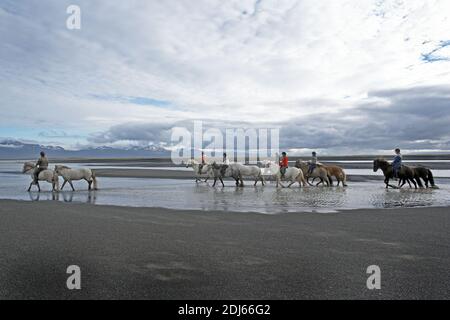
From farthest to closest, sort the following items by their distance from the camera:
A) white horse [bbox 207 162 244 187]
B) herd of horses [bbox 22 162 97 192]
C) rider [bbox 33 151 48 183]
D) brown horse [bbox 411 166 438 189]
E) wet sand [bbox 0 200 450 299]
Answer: white horse [bbox 207 162 244 187], brown horse [bbox 411 166 438 189], rider [bbox 33 151 48 183], herd of horses [bbox 22 162 97 192], wet sand [bbox 0 200 450 299]

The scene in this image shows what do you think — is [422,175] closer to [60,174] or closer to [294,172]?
[294,172]

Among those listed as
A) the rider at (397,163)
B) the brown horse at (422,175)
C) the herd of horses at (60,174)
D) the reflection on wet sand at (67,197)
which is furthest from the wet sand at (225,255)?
the brown horse at (422,175)

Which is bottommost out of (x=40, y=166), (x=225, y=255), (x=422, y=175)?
(x=225, y=255)

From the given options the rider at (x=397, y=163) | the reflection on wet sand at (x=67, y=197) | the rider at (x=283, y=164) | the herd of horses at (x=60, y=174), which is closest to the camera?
the reflection on wet sand at (x=67, y=197)

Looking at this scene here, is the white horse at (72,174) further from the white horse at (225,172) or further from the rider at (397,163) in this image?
the rider at (397,163)

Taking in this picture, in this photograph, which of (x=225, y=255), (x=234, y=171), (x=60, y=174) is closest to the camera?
(x=225, y=255)

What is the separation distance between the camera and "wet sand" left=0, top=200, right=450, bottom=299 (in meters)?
4.71

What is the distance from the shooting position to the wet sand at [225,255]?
15.5ft

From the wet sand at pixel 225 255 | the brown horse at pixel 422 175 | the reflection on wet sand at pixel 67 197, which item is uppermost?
the brown horse at pixel 422 175

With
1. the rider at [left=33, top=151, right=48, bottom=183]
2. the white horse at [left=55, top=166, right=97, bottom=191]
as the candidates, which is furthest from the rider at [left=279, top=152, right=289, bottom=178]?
the rider at [left=33, top=151, right=48, bottom=183]

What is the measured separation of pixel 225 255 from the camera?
6.35 m

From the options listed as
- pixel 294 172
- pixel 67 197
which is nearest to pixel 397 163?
pixel 294 172

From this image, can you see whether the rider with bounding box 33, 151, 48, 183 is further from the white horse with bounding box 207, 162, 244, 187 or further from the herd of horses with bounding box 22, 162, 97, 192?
the white horse with bounding box 207, 162, 244, 187
